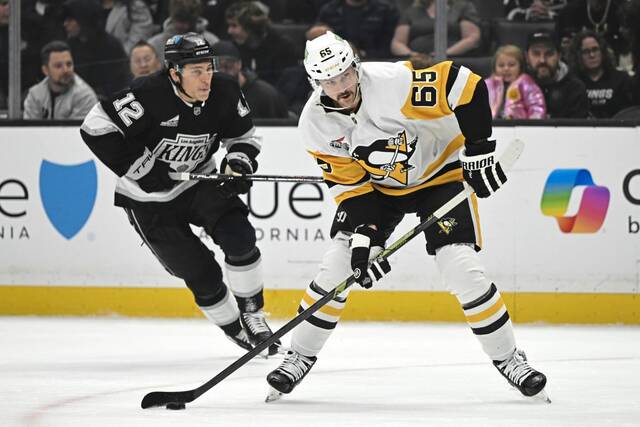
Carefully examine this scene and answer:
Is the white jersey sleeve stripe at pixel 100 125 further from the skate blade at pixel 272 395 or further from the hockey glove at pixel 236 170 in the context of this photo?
the skate blade at pixel 272 395

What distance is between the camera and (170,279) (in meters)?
6.27

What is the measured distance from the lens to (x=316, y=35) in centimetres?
640

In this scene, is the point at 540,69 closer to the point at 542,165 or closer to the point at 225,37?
the point at 542,165

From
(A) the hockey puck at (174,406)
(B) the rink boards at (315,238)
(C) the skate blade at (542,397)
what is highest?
(A) the hockey puck at (174,406)

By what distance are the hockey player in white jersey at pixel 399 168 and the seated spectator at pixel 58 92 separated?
2.85m

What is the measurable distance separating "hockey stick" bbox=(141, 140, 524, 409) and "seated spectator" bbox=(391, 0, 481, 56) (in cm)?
234

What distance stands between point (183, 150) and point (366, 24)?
1.97 metres

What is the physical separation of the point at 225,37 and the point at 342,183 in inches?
107

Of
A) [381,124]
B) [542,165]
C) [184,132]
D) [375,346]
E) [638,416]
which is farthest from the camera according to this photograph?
[542,165]

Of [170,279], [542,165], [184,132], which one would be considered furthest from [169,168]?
[542,165]

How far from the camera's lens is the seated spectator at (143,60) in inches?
251

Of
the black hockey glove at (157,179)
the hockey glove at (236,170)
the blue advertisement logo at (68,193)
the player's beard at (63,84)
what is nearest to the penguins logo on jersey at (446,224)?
the hockey glove at (236,170)

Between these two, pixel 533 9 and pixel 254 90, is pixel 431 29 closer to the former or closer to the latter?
pixel 533 9

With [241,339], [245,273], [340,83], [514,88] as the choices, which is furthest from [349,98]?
[514,88]
